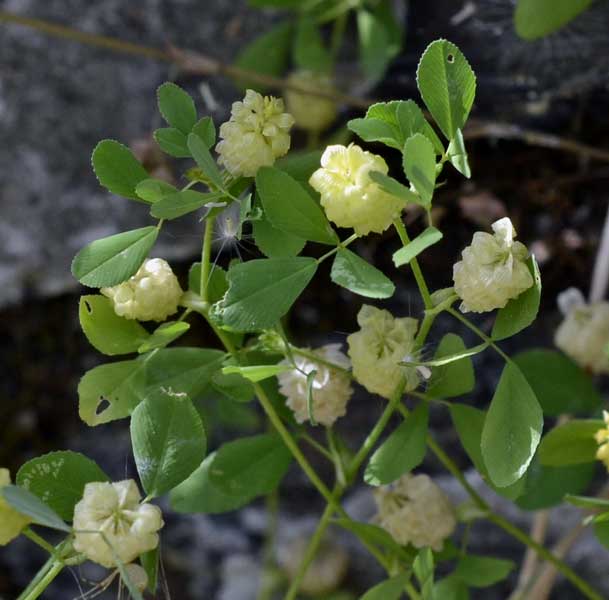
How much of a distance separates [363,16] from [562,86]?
0.85 ft

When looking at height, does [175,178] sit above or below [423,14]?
below

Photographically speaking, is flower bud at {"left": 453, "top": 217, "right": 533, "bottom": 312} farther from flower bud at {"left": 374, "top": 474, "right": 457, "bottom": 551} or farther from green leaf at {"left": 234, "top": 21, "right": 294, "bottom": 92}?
green leaf at {"left": 234, "top": 21, "right": 294, "bottom": 92}

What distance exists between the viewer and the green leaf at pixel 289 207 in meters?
0.63

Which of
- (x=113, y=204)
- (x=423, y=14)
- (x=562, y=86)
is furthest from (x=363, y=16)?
(x=113, y=204)

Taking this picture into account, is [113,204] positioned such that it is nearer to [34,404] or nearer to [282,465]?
[34,404]

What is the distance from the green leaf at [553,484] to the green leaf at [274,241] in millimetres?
320

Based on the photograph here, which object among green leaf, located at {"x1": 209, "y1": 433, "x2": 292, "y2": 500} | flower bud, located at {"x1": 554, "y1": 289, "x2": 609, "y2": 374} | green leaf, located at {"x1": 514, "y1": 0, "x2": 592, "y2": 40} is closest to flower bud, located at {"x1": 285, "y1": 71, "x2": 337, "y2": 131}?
green leaf, located at {"x1": 514, "y1": 0, "x2": 592, "y2": 40}

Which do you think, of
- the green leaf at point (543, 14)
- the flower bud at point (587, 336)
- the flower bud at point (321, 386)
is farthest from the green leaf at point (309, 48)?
the flower bud at point (321, 386)

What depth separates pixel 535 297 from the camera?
0.59 meters

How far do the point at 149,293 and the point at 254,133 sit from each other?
5.1 inches

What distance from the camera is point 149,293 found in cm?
66

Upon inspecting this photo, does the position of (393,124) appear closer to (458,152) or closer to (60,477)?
(458,152)

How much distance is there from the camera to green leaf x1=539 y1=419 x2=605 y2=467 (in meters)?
0.75

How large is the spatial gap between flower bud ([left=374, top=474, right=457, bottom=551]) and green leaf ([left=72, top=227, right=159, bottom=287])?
0.31 m
